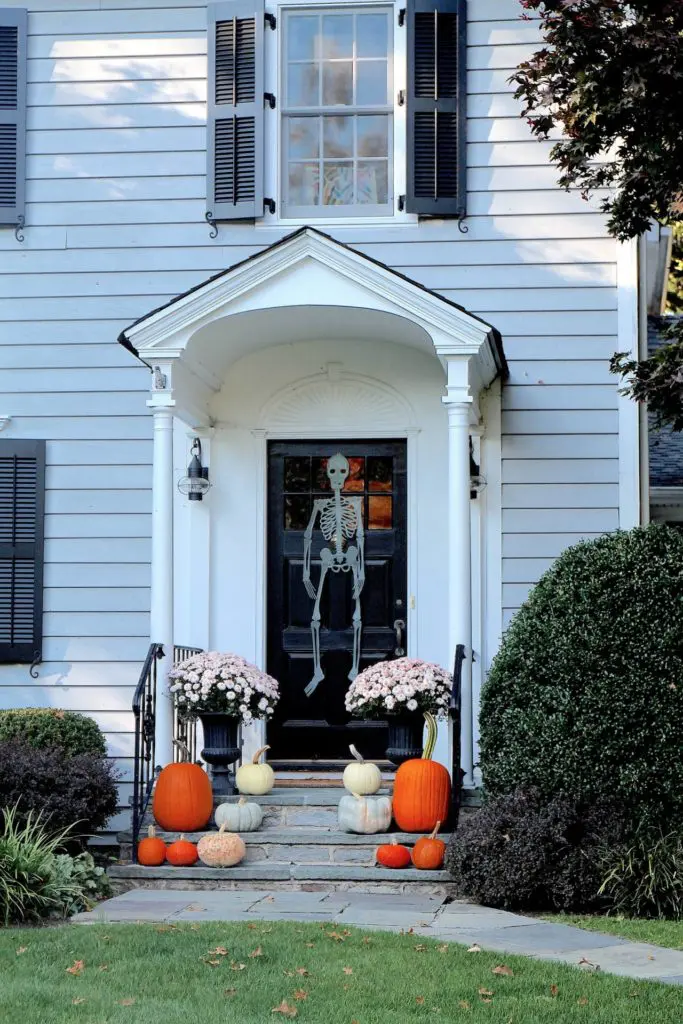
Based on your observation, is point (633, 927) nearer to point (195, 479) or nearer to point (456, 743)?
point (456, 743)

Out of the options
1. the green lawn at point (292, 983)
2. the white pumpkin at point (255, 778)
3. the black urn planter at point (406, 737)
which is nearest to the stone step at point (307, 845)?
the white pumpkin at point (255, 778)

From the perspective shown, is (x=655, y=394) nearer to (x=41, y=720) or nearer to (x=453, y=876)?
(x=453, y=876)

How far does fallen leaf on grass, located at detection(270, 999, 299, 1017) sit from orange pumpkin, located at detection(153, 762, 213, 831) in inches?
113

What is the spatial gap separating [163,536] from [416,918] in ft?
9.58

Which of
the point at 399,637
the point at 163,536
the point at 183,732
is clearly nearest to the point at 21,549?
the point at 163,536

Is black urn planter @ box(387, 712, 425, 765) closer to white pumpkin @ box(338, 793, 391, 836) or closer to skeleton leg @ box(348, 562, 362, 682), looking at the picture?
white pumpkin @ box(338, 793, 391, 836)

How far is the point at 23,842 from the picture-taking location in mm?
7164

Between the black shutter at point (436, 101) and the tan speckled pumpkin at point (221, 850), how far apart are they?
4.37 m

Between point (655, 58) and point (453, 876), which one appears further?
point (453, 876)

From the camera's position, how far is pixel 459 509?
795 cm

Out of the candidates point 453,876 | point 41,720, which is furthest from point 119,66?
point 453,876

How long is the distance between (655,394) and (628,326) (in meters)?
2.60

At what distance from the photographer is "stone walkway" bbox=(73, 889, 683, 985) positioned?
5.57 metres

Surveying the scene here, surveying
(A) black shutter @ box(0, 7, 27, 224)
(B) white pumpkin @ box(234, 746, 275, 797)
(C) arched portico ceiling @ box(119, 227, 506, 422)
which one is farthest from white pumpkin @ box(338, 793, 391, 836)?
(A) black shutter @ box(0, 7, 27, 224)
